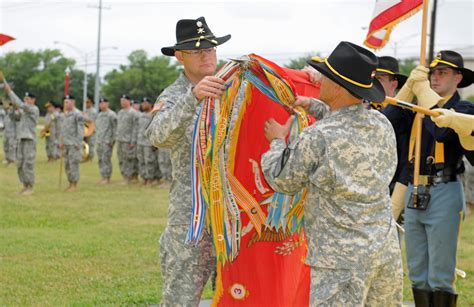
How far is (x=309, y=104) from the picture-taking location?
14.0ft

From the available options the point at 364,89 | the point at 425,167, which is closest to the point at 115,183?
the point at 425,167

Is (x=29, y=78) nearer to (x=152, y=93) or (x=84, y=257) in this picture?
(x=152, y=93)

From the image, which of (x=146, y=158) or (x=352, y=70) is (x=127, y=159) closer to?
(x=146, y=158)

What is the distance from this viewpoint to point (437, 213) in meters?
5.28

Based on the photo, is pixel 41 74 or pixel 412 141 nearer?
pixel 412 141

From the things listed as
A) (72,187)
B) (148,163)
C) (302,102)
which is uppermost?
(302,102)

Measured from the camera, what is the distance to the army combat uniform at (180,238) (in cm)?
436

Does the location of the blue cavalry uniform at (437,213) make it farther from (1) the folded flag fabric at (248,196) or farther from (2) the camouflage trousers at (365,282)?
(2) the camouflage trousers at (365,282)

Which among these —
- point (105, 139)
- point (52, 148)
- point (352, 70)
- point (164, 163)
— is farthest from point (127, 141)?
point (352, 70)

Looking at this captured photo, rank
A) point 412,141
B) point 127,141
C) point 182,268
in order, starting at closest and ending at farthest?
point 182,268 → point 412,141 → point 127,141

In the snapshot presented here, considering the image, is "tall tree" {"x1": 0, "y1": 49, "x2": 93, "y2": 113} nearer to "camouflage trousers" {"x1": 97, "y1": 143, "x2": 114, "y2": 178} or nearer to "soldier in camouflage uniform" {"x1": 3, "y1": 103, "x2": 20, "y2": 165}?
"soldier in camouflage uniform" {"x1": 3, "y1": 103, "x2": 20, "y2": 165}

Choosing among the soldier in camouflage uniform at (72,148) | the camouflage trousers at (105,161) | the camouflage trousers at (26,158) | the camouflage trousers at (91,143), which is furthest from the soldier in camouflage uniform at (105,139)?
the camouflage trousers at (91,143)

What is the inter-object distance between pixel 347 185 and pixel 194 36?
1457mm

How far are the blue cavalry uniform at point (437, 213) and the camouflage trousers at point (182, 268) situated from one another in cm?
175
